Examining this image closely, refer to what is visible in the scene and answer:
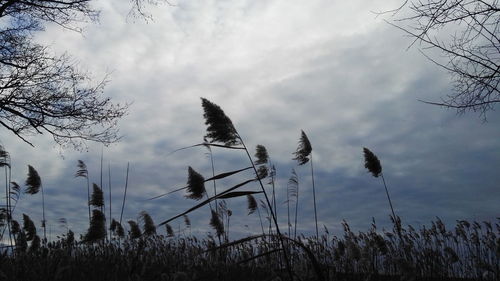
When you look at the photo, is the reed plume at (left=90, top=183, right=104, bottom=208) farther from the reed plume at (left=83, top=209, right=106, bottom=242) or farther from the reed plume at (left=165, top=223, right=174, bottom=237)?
the reed plume at (left=165, top=223, right=174, bottom=237)

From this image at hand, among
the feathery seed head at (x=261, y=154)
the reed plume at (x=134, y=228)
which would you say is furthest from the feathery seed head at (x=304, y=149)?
the reed plume at (x=134, y=228)

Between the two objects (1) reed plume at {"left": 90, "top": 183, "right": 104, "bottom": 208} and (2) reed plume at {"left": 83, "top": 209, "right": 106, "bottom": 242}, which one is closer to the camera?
(2) reed plume at {"left": 83, "top": 209, "right": 106, "bottom": 242}

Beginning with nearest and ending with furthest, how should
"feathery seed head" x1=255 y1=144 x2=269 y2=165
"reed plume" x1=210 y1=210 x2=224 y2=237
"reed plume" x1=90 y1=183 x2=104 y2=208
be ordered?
"feathery seed head" x1=255 y1=144 x2=269 y2=165 < "reed plume" x1=90 y1=183 x2=104 y2=208 < "reed plume" x1=210 y1=210 x2=224 y2=237

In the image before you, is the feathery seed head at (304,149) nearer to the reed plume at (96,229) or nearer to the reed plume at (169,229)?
the reed plume at (96,229)

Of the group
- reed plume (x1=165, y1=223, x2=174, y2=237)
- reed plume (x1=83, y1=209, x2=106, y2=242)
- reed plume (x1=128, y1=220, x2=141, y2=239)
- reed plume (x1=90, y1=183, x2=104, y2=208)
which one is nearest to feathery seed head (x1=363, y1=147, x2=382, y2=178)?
reed plume (x1=83, y1=209, x2=106, y2=242)

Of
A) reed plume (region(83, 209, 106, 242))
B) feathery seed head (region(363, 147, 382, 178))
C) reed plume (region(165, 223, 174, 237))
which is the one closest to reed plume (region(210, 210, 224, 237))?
reed plume (region(83, 209, 106, 242))

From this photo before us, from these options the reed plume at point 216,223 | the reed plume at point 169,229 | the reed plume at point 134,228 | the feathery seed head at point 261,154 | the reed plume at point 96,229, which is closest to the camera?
the feathery seed head at point 261,154

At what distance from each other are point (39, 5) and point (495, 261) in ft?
46.7

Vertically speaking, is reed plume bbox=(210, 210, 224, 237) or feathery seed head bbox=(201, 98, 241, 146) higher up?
feathery seed head bbox=(201, 98, 241, 146)

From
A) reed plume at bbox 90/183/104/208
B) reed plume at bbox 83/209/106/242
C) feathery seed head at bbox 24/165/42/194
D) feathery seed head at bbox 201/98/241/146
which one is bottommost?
reed plume at bbox 83/209/106/242

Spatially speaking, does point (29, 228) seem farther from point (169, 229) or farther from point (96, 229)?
point (96, 229)

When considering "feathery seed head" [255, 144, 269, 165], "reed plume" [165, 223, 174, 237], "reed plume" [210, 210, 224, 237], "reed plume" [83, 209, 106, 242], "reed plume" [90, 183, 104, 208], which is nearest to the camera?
"feathery seed head" [255, 144, 269, 165]

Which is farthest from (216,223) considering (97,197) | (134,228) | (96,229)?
(134,228)

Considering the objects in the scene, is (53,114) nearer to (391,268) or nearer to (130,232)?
(130,232)
